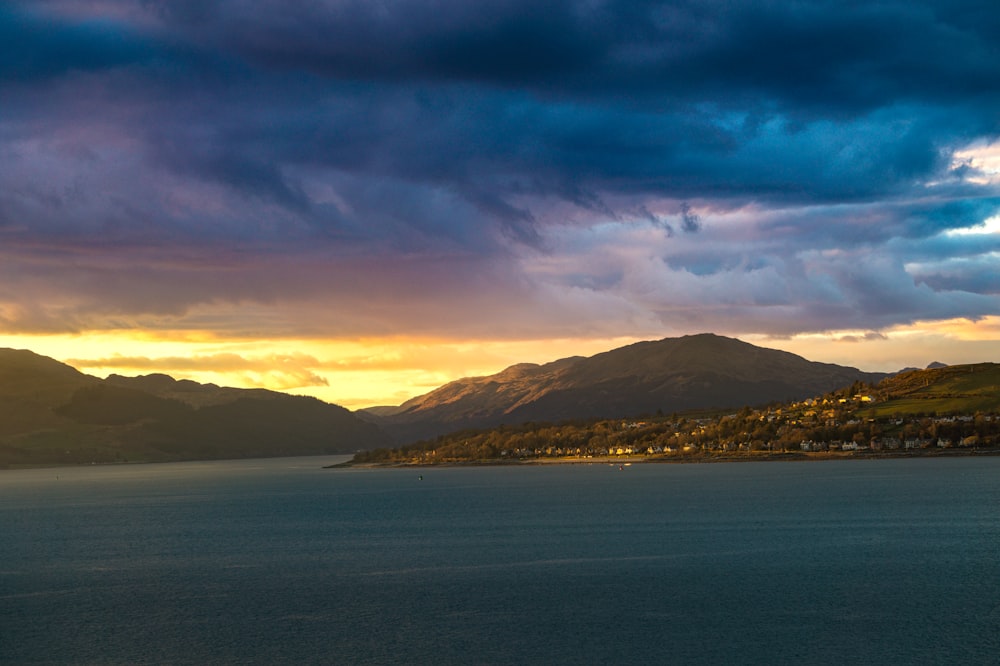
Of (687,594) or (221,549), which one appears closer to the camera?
(687,594)

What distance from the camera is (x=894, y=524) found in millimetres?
144125

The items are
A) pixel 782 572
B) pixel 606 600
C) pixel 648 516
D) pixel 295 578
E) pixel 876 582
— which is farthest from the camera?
pixel 648 516

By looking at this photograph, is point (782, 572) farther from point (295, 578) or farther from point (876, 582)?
point (295, 578)

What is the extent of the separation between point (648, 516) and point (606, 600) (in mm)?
82312

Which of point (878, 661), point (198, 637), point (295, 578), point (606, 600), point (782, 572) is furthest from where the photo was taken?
point (295, 578)

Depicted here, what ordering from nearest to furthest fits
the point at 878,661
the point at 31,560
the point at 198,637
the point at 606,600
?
the point at 878,661 < the point at 198,637 < the point at 606,600 < the point at 31,560

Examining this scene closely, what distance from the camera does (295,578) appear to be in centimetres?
10994

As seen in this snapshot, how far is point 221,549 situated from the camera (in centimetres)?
14388

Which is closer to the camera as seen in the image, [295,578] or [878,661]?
→ [878,661]

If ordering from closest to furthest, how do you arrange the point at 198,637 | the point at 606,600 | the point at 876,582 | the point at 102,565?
the point at 198,637 < the point at 606,600 < the point at 876,582 < the point at 102,565

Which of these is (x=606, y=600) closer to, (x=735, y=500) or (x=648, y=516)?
(x=648, y=516)

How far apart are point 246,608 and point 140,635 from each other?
12576mm

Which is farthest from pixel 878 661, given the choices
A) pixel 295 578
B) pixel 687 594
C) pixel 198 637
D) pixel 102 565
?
pixel 102 565

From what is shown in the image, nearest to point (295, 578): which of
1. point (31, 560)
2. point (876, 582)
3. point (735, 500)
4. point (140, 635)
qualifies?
point (140, 635)
